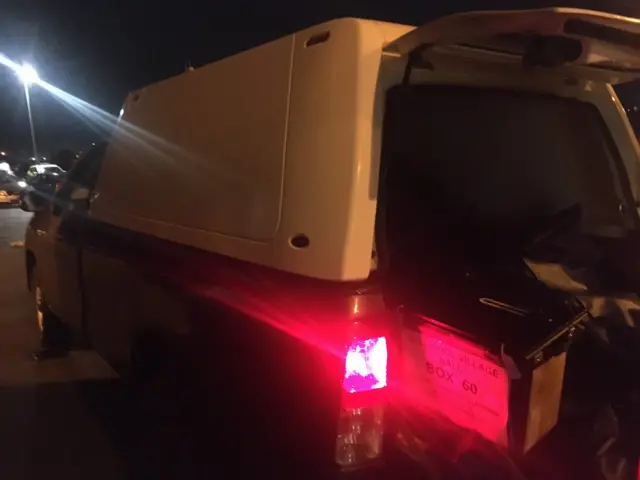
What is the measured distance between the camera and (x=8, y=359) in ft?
19.9

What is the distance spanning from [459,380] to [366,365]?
294 mm

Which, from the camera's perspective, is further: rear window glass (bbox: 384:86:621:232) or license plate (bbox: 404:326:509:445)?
rear window glass (bbox: 384:86:621:232)

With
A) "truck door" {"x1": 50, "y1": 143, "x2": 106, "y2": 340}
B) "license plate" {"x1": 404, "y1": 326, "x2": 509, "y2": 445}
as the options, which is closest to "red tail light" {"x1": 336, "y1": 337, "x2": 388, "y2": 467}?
"license plate" {"x1": 404, "y1": 326, "x2": 509, "y2": 445}

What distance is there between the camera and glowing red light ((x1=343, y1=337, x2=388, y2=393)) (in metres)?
2.34

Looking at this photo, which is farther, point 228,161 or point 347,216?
point 228,161

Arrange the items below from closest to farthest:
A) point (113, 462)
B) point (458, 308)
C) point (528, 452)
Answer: point (528, 452) → point (458, 308) → point (113, 462)

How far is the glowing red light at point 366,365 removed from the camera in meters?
2.34

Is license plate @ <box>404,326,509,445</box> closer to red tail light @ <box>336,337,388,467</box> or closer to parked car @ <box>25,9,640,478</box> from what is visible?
parked car @ <box>25,9,640,478</box>

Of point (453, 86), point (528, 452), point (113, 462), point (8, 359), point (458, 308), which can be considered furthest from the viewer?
point (8, 359)

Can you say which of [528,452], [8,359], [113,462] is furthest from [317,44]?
[8,359]

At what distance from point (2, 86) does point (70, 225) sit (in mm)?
45666

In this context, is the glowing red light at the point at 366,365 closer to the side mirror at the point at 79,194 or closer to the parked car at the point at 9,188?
the side mirror at the point at 79,194

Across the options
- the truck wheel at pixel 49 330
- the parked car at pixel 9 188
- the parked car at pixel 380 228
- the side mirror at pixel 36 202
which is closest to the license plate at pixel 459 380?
the parked car at pixel 380 228

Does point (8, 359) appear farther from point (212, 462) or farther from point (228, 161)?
point (228, 161)
